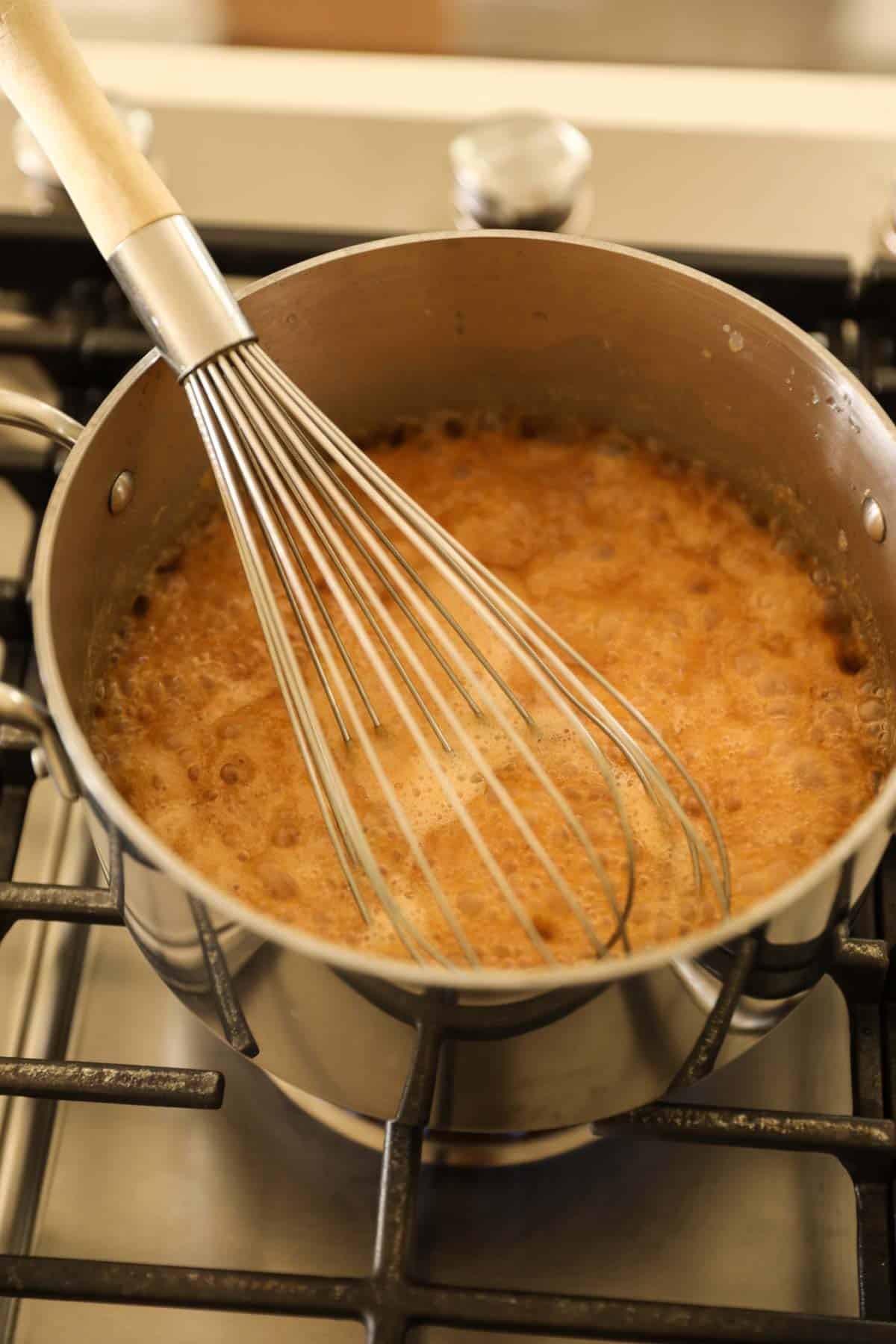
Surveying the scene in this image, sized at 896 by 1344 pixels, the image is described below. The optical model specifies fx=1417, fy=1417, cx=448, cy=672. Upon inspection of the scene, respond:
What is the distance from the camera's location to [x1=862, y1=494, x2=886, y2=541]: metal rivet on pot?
62cm

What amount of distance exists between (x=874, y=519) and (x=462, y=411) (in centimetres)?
24

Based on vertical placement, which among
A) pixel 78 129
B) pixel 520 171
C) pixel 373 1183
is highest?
pixel 520 171

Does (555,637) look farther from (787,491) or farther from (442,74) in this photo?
(442,74)

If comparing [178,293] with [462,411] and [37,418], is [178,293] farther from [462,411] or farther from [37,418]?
[462,411]

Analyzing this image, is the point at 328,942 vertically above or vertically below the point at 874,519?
below

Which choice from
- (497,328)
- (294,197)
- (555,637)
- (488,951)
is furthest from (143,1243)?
(294,197)

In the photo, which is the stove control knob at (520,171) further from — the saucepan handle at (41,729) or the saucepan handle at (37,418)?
the saucepan handle at (41,729)

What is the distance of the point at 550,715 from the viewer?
0.64 meters

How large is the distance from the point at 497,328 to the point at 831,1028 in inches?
14.5

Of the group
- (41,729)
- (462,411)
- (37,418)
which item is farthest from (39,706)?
(462,411)

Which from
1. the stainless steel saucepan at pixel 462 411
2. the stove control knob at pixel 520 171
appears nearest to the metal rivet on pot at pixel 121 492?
the stainless steel saucepan at pixel 462 411

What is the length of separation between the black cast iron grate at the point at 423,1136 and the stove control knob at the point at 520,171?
0.38 m

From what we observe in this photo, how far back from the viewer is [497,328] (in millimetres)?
708

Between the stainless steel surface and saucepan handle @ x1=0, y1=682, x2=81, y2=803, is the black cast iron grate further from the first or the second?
the stainless steel surface
